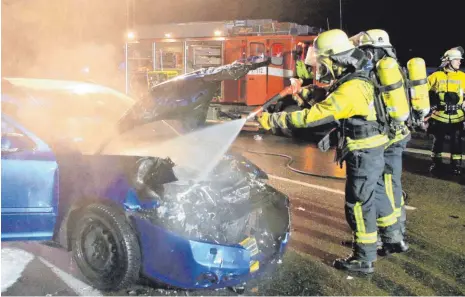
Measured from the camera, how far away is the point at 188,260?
281cm

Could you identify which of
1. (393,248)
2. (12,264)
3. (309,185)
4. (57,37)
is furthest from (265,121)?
(57,37)

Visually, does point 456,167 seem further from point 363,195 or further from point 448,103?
point 363,195

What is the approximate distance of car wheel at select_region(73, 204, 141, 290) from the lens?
2945 millimetres

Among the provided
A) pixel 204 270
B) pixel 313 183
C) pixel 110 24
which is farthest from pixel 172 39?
pixel 204 270

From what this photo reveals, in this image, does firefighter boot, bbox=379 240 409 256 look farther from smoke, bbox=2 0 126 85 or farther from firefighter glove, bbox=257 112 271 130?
smoke, bbox=2 0 126 85

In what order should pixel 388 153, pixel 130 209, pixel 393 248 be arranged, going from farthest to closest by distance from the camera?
pixel 388 153, pixel 393 248, pixel 130 209

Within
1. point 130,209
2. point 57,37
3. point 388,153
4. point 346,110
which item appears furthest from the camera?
point 57,37

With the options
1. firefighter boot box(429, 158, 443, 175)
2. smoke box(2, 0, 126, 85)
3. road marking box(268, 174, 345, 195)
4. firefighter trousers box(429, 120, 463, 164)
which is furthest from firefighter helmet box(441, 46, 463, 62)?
smoke box(2, 0, 126, 85)

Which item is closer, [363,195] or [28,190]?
[28,190]

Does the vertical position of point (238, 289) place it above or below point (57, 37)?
below

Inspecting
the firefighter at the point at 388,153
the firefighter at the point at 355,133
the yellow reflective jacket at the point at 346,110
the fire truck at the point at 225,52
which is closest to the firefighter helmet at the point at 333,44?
the firefighter at the point at 355,133

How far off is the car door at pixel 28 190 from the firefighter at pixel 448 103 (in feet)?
18.4

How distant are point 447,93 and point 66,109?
5.31 meters

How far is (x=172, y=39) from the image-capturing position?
45.4ft
